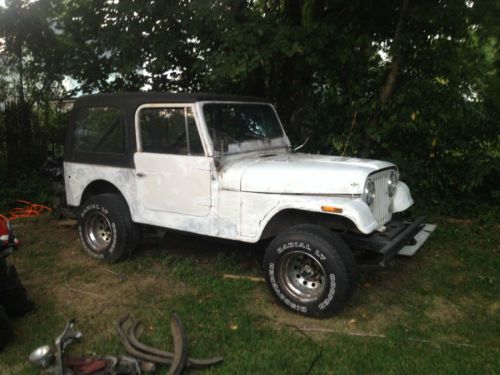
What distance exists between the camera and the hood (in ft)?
12.5

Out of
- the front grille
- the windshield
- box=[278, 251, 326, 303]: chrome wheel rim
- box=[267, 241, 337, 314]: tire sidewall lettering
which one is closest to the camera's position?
box=[267, 241, 337, 314]: tire sidewall lettering

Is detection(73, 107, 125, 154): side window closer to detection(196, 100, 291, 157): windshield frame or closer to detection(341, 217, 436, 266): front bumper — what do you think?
detection(196, 100, 291, 157): windshield frame

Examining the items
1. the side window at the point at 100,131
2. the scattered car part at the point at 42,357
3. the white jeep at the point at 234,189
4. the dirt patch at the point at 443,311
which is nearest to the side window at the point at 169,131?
the white jeep at the point at 234,189

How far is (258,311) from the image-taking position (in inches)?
160

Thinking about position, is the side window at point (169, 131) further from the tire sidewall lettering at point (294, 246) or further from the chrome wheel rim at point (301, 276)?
the chrome wheel rim at point (301, 276)

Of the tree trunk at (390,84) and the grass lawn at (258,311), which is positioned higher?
the tree trunk at (390,84)

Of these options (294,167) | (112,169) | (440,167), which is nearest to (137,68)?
(112,169)

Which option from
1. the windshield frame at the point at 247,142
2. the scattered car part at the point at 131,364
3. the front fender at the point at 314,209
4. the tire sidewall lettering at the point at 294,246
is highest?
the windshield frame at the point at 247,142

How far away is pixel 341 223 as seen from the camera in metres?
3.93

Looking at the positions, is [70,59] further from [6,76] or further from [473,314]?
[473,314]

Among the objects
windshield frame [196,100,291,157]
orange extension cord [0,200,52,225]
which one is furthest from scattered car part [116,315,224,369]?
orange extension cord [0,200,52,225]

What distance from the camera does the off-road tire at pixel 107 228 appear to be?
4926mm

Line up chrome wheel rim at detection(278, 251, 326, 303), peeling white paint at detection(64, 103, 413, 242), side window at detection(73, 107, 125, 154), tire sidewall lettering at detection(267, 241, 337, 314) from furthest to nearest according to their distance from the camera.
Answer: side window at detection(73, 107, 125, 154) < chrome wheel rim at detection(278, 251, 326, 303) < peeling white paint at detection(64, 103, 413, 242) < tire sidewall lettering at detection(267, 241, 337, 314)

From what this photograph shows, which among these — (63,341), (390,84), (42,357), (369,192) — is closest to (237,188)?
(369,192)
